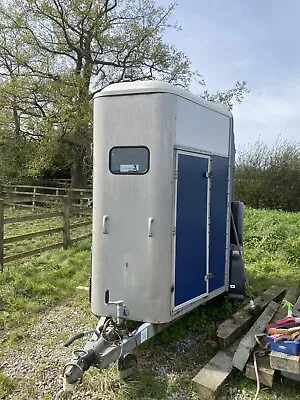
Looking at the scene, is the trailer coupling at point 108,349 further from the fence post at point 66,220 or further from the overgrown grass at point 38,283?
the fence post at point 66,220

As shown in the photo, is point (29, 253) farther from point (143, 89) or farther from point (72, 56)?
point (72, 56)

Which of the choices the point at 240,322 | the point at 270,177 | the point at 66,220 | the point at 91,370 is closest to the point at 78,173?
Answer: the point at 270,177

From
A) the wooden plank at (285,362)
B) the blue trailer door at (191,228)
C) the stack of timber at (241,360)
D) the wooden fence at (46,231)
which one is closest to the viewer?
the wooden plank at (285,362)

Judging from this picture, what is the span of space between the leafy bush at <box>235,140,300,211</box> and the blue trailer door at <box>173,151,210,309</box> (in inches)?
398

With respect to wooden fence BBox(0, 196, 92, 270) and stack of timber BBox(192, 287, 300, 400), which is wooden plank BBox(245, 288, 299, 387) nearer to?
stack of timber BBox(192, 287, 300, 400)

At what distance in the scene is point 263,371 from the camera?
10.6 feet

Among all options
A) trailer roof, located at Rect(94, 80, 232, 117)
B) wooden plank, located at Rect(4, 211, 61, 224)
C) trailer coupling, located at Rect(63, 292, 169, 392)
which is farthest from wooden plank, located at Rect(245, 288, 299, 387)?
wooden plank, located at Rect(4, 211, 61, 224)

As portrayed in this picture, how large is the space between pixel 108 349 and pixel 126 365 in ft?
1.16

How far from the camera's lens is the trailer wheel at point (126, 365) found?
10.9 feet

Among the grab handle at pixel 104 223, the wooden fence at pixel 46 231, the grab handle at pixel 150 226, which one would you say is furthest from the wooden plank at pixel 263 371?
the wooden fence at pixel 46 231

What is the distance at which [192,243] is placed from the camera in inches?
156

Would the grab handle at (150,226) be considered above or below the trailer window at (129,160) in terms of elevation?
below

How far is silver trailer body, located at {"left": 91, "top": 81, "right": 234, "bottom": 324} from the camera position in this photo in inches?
139

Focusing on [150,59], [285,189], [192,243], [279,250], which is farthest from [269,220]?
[150,59]
